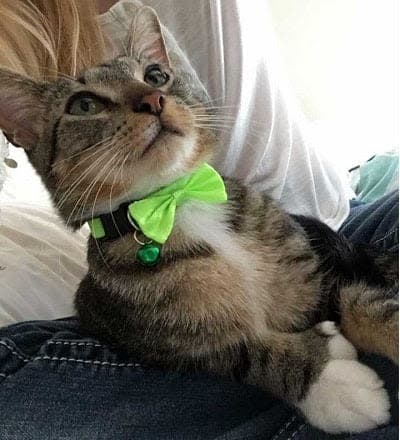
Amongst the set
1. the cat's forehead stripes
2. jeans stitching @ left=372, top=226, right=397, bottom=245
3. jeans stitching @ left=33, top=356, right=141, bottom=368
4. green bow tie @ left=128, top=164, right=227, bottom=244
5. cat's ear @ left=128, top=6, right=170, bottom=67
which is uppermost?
cat's ear @ left=128, top=6, right=170, bottom=67

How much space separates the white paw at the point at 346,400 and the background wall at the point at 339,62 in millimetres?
569

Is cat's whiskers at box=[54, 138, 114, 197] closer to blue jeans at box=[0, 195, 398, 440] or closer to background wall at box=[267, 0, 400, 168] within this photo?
blue jeans at box=[0, 195, 398, 440]

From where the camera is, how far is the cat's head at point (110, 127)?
3.18 feet

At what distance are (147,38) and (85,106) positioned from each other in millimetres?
216

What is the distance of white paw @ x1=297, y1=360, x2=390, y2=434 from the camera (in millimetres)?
815

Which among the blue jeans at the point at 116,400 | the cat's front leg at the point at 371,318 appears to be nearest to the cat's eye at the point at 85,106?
the blue jeans at the point at 116,400

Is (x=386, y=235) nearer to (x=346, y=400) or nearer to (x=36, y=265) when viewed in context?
(x=346, y=400)

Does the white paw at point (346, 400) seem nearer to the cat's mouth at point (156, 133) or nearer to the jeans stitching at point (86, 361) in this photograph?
the jeans stitching at point (86, 361)

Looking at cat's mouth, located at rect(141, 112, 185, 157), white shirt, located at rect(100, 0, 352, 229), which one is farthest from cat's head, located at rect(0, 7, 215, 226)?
white shirt, located at rect(100, 0, 352, 229)

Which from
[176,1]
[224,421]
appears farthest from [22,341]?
[176,1]

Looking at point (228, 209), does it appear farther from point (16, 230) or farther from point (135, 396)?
point (16, 230)

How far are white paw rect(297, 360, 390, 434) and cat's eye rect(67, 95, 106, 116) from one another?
0.53m

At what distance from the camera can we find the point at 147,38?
1188 mm

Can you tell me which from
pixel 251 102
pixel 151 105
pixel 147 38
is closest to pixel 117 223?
pixel 151 105
